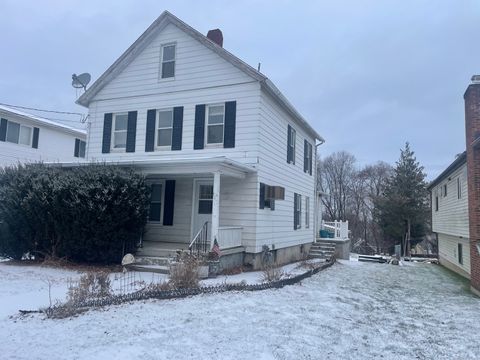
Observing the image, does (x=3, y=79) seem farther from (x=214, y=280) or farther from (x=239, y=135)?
(x=214, y=280)

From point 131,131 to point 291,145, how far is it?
6327 millimetres

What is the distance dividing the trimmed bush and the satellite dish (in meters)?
6.95

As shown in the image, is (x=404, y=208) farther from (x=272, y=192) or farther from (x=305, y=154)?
(x=272, y=192)

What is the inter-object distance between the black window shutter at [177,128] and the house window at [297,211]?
5.76 meters

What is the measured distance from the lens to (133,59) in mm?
14094

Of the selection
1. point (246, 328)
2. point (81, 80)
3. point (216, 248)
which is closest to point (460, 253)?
point (216, 248)

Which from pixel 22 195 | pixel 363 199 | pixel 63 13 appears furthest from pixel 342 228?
pixel 363 199

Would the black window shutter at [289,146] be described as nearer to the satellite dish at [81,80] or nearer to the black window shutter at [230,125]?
the black window shutter at [230,125]

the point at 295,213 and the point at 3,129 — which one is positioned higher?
the point at 3,129

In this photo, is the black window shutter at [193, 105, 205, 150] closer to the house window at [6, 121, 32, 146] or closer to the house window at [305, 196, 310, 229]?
the house window at [305, 196, 310, 229]

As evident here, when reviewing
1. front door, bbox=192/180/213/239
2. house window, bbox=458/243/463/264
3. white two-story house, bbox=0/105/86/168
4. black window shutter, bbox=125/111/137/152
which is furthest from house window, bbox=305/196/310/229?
white two-story house, bbox=0/105/86/168

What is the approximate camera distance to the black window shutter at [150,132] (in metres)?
13.3

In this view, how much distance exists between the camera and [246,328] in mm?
5594

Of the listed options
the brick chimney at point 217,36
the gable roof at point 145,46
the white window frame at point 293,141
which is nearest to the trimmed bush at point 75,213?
the gable roof at point 145,46
